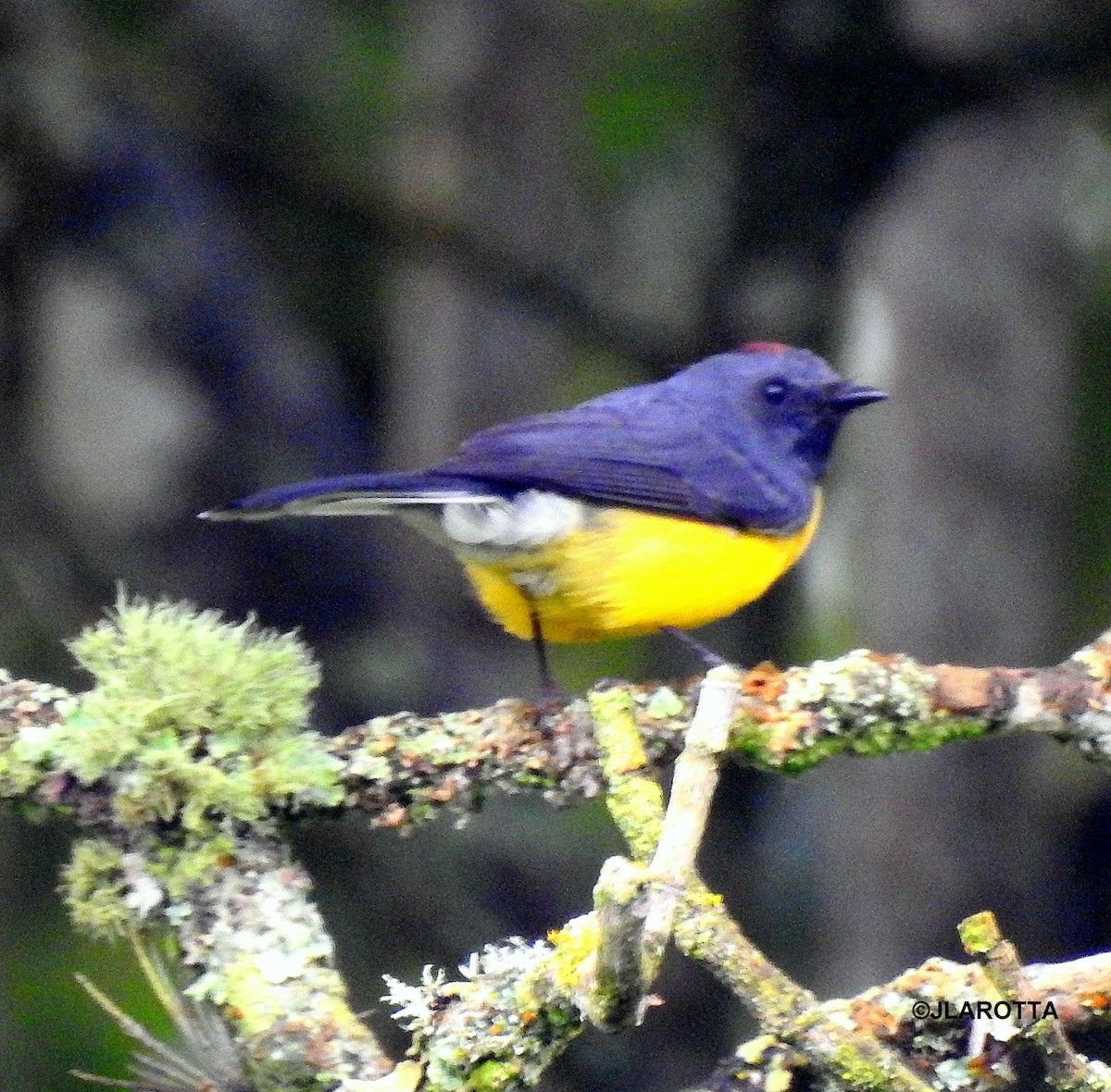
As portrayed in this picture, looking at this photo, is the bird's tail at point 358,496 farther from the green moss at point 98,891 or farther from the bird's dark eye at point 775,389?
the bird's dark eye at point 775,389

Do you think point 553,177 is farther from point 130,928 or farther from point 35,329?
point 130,928

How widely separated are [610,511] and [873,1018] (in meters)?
1.63

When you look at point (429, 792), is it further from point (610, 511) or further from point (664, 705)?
point (610, 511)

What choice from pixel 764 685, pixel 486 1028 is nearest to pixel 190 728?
pixel 486 1028

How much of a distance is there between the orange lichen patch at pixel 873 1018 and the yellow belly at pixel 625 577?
1.45 m

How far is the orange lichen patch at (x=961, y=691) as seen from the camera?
3012 millimetres

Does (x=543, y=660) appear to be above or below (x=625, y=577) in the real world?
below

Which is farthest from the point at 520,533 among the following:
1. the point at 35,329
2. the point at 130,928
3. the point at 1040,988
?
the point at 35,329

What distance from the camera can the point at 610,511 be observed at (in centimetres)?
383

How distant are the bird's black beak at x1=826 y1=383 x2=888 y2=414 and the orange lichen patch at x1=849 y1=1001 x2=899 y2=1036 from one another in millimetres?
2005

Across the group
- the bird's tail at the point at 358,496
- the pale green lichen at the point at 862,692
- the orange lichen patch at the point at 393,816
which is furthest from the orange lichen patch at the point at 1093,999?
the bird's tail at the point at 358,496

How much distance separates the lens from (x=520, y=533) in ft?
12.2

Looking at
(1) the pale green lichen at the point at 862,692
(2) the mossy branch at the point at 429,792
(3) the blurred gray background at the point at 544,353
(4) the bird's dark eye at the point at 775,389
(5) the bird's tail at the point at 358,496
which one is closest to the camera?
(2) the mossy branch at the point at 429,792

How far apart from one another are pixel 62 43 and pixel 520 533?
8.97 ft
